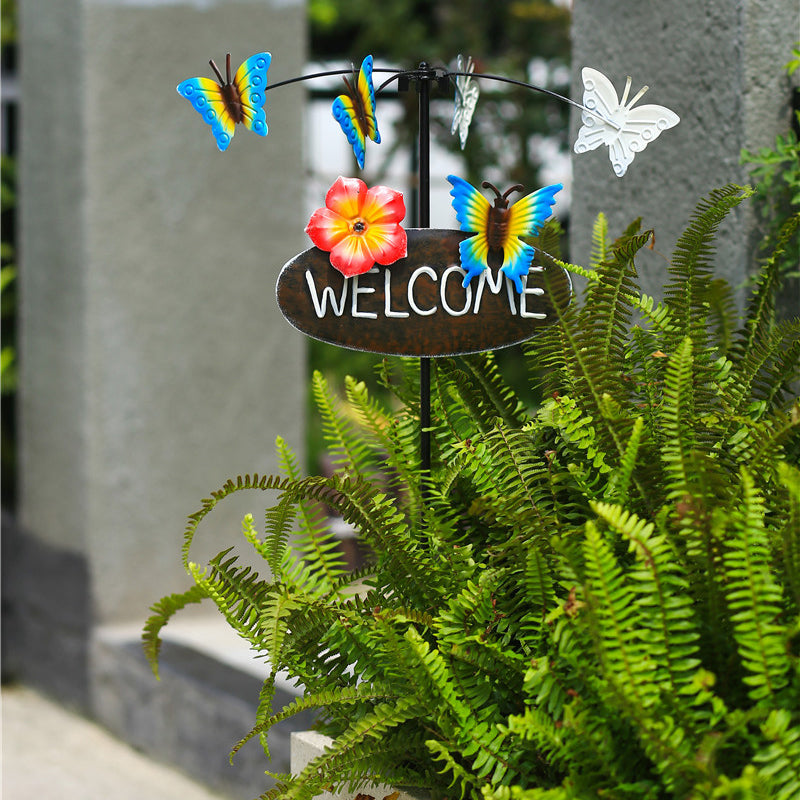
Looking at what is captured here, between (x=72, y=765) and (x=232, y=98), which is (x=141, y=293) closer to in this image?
(x=72, y=765)

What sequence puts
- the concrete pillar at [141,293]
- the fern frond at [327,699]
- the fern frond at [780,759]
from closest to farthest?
1. the fern frond at [780,759]
2. the fern frond at [327,699]
3. the concrete pillar at [141,293]

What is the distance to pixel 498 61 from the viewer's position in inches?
249

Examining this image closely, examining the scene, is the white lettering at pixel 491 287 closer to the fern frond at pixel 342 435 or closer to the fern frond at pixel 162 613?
the fern frond at pixel 342 435

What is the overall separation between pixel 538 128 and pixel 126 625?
3.69 m

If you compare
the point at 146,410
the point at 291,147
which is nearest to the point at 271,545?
the point at 146,410

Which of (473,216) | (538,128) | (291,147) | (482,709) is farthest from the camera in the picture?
(538,128)

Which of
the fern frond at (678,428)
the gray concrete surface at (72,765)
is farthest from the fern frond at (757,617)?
the gray concrete surface at (72,765)

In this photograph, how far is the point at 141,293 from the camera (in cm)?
359

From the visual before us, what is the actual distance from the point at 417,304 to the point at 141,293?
2150mm

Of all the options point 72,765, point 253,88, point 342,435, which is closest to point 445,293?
point 342,435

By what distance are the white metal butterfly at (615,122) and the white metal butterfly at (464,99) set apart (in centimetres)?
18

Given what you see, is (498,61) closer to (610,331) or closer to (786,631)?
(610,331)

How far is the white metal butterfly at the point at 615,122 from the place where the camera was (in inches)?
63.0

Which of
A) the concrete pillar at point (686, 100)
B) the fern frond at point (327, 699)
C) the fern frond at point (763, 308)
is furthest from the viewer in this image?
the concrete pillar at point (686, 100)
